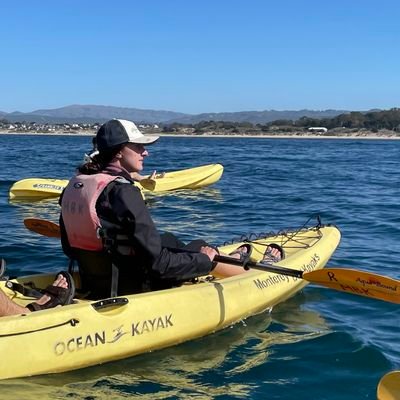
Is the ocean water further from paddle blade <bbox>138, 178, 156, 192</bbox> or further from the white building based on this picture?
the white building

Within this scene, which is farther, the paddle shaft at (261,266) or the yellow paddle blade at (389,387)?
the paddle shaft at (261,266)

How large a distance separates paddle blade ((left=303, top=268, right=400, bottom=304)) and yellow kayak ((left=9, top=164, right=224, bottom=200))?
338 inches

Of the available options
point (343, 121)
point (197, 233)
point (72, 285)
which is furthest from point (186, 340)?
point (343, 121)

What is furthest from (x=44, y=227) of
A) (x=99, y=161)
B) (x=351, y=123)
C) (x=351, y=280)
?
(x=351, y=123)

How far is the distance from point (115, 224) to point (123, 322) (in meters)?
0.70

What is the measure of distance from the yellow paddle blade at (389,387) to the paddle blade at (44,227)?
3.50 m

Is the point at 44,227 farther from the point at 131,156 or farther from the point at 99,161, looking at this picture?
the point at 131,156

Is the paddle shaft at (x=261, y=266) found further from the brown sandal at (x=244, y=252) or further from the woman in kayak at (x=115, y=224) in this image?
the woman in kayak at (x=115, y=224)

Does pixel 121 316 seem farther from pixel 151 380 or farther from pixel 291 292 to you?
pixel 291 292

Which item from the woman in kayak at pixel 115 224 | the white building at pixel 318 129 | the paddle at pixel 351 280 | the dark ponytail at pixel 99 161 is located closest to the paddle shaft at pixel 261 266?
the paddle at pixel 351 280

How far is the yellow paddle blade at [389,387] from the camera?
12.4 feet

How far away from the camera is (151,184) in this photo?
14492 millimetres

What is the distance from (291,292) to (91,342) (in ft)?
8.12

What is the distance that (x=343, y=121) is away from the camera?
341 ft
